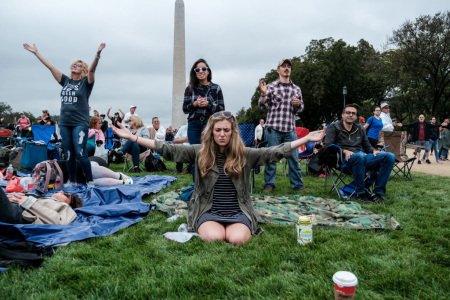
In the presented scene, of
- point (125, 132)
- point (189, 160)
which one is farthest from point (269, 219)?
point (125, 132)

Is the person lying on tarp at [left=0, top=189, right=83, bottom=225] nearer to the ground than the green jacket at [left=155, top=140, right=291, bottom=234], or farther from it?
nearer to the ground

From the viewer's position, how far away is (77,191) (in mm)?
5199

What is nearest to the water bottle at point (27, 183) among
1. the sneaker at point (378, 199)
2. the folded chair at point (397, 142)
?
the sneaker at point (378, 199)

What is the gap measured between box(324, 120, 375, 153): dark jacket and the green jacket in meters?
2.56

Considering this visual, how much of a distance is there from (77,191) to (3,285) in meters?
3.19

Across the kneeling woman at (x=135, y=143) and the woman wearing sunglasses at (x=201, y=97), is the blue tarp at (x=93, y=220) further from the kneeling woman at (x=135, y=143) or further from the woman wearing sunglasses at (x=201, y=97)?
the kneeling woman at (x=135, y=143)

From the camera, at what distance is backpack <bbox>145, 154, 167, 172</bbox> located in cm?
884

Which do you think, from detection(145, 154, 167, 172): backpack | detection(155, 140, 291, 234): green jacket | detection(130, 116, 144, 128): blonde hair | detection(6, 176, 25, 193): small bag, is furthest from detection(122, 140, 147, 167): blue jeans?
detection(155, 140, 291, 234): green jacket

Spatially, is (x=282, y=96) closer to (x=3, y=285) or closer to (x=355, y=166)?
(x=355, y=166)

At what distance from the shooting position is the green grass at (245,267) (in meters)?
→ 2.08

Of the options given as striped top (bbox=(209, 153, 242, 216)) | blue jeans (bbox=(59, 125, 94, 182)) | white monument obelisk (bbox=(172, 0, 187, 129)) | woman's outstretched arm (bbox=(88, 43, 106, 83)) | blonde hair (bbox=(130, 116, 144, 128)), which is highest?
white monument obelisk (bbox=(172, 0, 187, 129))

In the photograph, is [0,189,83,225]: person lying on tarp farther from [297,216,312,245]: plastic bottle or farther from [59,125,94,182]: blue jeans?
[297,216,312,245]: plastic bottle

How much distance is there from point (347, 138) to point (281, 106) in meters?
1.24

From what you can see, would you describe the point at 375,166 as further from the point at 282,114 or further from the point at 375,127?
the point at 375,127
